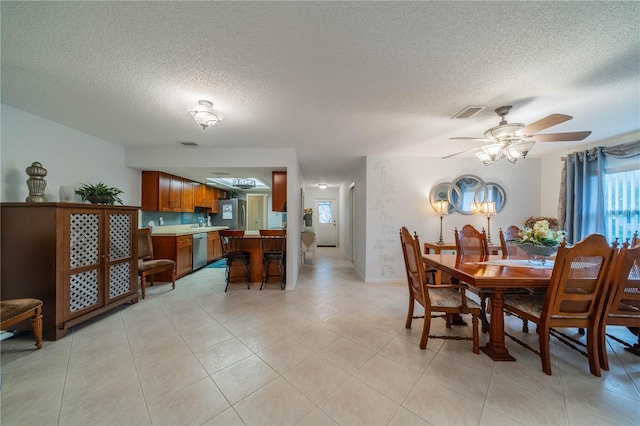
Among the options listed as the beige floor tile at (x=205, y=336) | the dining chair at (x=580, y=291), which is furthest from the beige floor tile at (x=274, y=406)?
the dining chair at (x=580, y=291)

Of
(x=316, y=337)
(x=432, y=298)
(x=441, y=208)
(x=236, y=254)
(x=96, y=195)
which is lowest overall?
(x=316, y=337)

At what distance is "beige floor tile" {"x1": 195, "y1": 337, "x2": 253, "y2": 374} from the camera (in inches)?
73.0

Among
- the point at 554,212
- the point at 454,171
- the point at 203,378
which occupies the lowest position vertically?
the point at 203,378

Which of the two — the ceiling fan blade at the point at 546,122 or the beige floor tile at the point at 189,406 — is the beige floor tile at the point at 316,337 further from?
the ceiling fan blade at the point at 546,122

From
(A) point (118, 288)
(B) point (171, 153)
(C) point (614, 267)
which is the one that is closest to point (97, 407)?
(A) point (118, 288)

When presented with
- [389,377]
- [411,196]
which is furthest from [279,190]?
[389,377]

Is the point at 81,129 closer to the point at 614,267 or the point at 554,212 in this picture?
the point at 614,267

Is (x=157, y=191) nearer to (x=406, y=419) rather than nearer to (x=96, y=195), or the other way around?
(x=96, y=195)

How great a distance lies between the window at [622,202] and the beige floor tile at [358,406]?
4.12m

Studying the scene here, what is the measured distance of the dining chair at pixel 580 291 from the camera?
1.70m

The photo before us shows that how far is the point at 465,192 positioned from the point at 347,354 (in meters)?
3.74

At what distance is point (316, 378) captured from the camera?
67.2 inches

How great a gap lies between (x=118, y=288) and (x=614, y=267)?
4960 millimetres

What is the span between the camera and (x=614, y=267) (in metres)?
1.77
